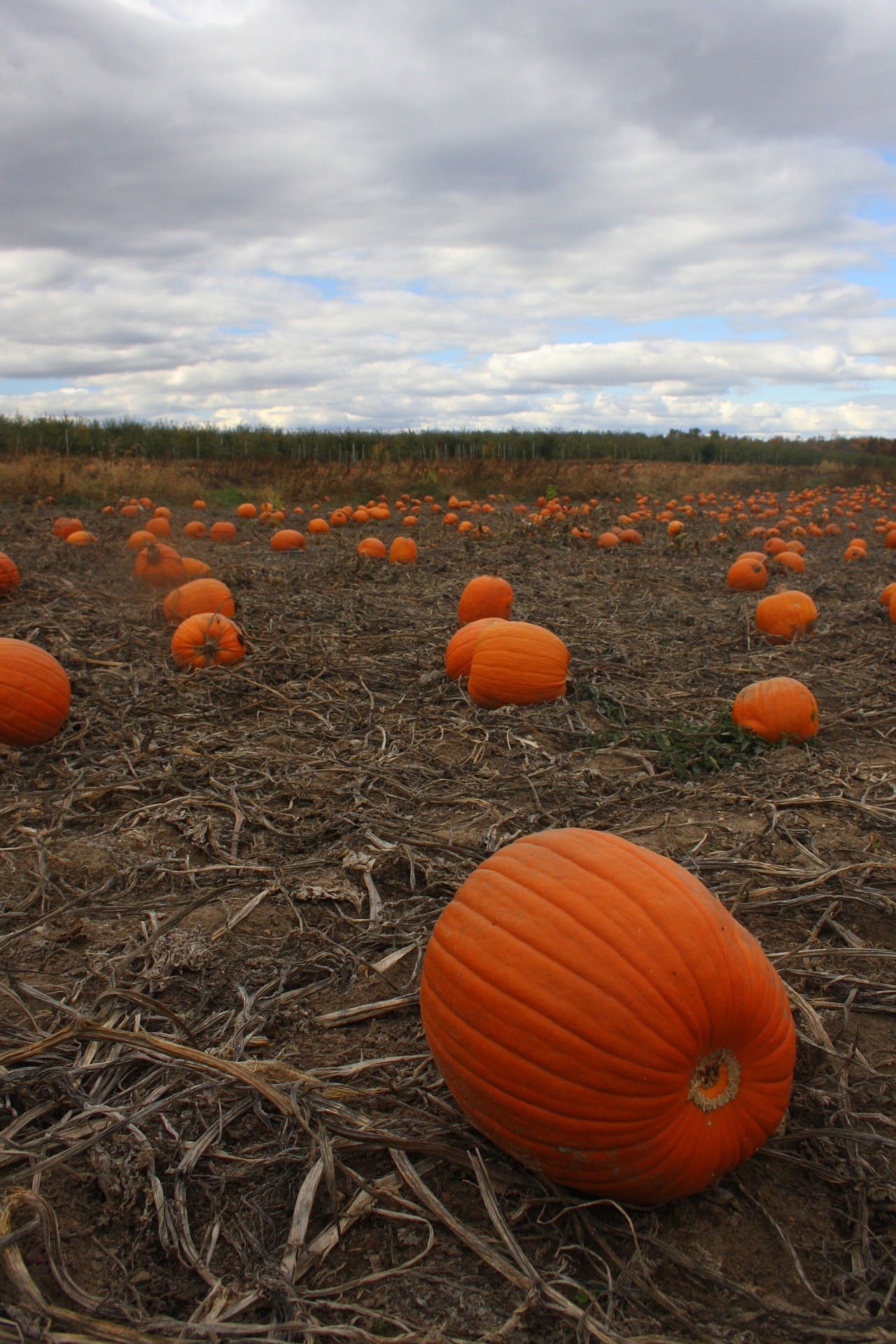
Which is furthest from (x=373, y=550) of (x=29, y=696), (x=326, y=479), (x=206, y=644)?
(x=326, y=479)

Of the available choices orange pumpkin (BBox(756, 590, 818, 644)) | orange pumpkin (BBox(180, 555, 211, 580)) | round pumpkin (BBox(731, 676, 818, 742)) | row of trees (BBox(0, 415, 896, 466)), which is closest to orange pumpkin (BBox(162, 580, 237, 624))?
orange pumpkin (BBox(180, 555, 211, 580))

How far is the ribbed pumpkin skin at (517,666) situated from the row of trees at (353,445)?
20.9 meters

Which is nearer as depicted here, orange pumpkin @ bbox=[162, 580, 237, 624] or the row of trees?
orange pumpkin @ bbox=[162, 580, 237, 624]

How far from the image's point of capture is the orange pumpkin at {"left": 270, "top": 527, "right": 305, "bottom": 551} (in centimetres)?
1281

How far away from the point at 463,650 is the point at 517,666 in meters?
0.49

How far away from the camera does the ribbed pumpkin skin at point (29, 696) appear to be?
427 centimetres

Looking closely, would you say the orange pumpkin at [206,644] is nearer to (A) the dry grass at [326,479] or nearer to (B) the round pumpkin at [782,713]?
(B) the round pumpkin at [782,713]

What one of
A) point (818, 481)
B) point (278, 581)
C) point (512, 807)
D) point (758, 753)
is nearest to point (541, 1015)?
point (512, 807)

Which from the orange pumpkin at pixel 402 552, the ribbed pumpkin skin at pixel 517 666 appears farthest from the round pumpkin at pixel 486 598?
the orange pumpkin at pixel 402 552

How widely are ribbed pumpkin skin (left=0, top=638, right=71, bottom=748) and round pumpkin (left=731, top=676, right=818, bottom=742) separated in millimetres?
3938

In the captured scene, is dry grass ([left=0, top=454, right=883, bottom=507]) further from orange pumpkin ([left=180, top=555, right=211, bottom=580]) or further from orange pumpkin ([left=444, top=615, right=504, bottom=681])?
orange pumpkin ([left=444, top=615, right=504, bottom=681])

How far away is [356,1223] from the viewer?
160cm

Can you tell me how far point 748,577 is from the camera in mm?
9609

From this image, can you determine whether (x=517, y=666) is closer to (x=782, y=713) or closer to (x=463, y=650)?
(x=463, y=650)
